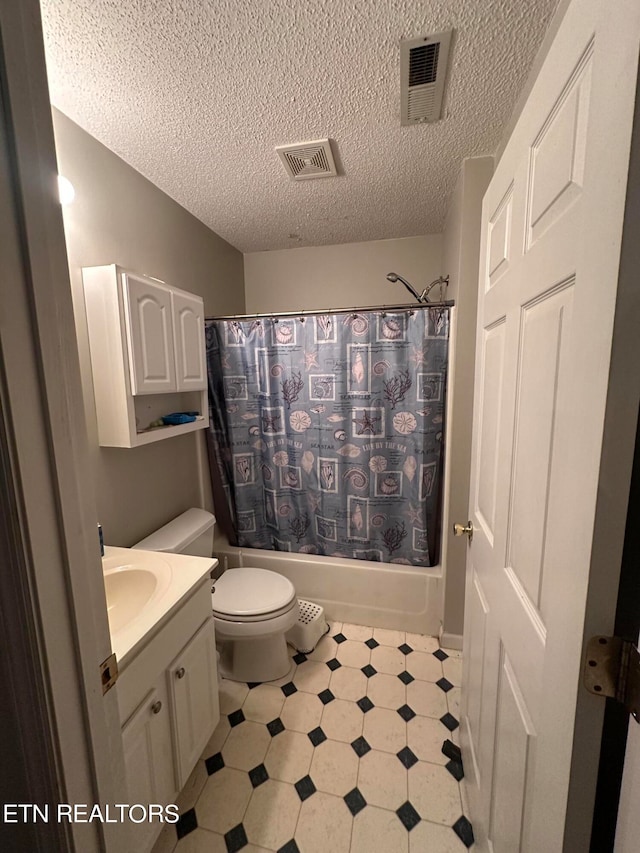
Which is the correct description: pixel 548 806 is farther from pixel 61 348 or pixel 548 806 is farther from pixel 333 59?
pixel 333 59

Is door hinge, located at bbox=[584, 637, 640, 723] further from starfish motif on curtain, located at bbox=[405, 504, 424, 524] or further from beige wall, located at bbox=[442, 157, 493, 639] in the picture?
starfish motif on curtain, located at bbox=[405, 504, 424, 524]

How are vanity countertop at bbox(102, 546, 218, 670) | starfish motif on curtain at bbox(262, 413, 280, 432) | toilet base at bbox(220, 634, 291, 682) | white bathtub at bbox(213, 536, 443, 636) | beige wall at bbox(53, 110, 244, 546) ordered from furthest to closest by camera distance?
starfish motif on curtain at bbox(262, 413, 280, 432)
white bathtub at bbox(213, 536, 443, 636)
toilet base at bbox(220, 634, 291, 682)
beige wall at bbox(53, 110, 244, 546)
vanity countertop at bbox(102, 546, 218, 670)

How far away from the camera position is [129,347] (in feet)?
4.48

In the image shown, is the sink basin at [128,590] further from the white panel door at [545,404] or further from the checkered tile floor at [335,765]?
the white panel door at [545,404]

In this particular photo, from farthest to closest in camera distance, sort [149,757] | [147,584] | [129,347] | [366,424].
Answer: [366,424] → [129,347] → [147,584] → [149,757]

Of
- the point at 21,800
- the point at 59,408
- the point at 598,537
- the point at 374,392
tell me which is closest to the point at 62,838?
the point at 21,800

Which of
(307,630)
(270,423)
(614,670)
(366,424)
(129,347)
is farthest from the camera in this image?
(270,423)

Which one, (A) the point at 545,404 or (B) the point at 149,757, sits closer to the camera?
(A) the point at 545,404

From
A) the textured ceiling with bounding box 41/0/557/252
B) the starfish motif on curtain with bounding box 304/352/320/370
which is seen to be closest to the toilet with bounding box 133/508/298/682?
the starfish motif on curtain with bounding box 304/352/320/370

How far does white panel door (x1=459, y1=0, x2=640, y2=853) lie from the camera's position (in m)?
0.43

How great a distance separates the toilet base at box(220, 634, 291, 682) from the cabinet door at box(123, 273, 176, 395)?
1.26 m

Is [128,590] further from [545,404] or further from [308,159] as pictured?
[308,159]

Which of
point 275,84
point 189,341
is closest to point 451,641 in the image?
point 189,341

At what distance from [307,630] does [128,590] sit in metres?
0.98
